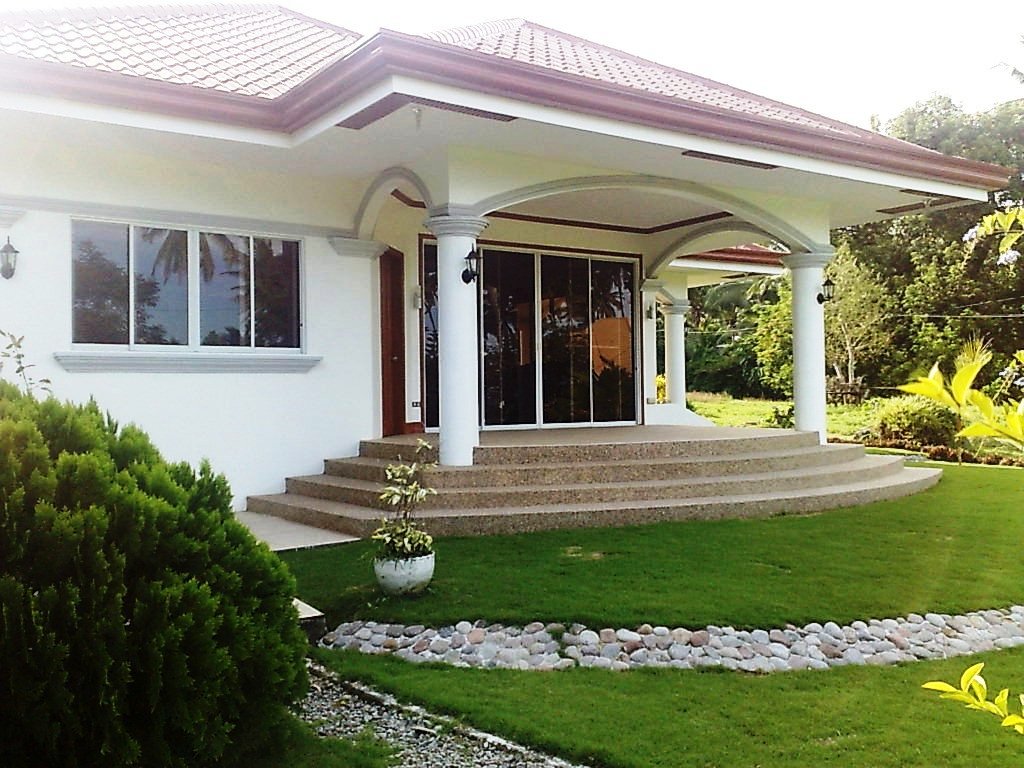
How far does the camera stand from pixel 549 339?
11.7m

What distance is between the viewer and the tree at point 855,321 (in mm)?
21688

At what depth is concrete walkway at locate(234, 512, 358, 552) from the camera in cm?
684

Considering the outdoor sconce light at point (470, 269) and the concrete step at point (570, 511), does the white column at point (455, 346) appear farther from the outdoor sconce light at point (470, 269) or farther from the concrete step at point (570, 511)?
the concrete step at point (570, 511)

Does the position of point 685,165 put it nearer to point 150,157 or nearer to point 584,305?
point 584,305

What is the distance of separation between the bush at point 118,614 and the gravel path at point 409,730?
48cm

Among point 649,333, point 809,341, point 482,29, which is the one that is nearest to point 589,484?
point 809,341

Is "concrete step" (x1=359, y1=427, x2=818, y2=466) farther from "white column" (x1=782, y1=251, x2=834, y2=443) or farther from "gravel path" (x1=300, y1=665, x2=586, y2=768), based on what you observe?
"gravel path" (x1=300, y1=665, x2=586, y2=768)

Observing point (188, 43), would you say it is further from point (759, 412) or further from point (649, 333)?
point (759, 412)

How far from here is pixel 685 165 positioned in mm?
8781

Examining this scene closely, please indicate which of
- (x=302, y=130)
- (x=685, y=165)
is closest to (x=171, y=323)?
(x=302, y=130)

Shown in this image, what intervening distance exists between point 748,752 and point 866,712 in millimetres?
714

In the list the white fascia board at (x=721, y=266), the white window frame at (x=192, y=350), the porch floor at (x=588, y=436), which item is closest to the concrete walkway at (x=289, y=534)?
the porch floor at (x=588, y=436)

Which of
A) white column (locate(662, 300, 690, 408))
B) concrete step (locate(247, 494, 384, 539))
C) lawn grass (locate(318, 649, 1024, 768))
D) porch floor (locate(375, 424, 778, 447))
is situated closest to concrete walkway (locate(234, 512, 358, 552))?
concrete step (locate(247, 494, 384, 539))

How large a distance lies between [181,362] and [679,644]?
5642mm
